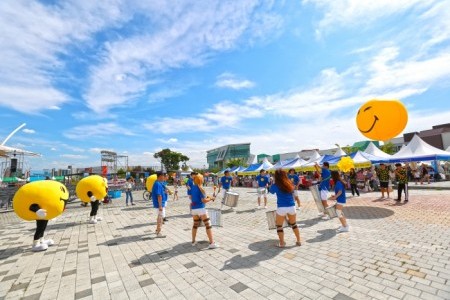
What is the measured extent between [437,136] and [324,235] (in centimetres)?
6929

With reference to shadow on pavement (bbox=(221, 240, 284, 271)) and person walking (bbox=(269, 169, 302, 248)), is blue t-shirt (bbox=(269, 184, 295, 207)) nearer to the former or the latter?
person walking (bbox=(269, 169, 302, 248))

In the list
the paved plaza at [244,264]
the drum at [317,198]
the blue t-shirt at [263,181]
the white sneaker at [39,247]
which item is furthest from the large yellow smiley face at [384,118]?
the white sneaker at [39,247]

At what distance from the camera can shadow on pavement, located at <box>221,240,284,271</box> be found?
16.0 feet

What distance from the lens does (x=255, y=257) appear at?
5273mm

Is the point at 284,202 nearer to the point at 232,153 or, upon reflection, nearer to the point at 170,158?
the point at 170,158

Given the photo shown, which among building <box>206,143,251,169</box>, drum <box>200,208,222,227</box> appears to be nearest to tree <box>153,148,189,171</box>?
building <box>206,143,251,169</box>

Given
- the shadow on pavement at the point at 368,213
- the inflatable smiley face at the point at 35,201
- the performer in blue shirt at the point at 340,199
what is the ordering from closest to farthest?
1. the inflatable smiley face at the point at 35,201
2. the performer in blue shirt at the point at 340,199
3. the shadow on pavement at the point at 368,213

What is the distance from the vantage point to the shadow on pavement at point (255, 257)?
489cm

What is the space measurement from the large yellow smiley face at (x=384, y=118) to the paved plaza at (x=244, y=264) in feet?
9.88

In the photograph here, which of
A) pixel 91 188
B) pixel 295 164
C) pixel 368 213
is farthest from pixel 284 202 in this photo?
pixel 295 164

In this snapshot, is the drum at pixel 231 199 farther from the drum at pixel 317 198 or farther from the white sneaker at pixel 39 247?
the white sneaker at pixel 39 247

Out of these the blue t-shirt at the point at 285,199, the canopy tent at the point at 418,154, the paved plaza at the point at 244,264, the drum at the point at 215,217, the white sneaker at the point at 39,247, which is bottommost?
the paved plaza at the point at 244,264

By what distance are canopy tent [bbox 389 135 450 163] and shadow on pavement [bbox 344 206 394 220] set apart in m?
10.6

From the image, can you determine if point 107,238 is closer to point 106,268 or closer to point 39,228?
point 39,228
